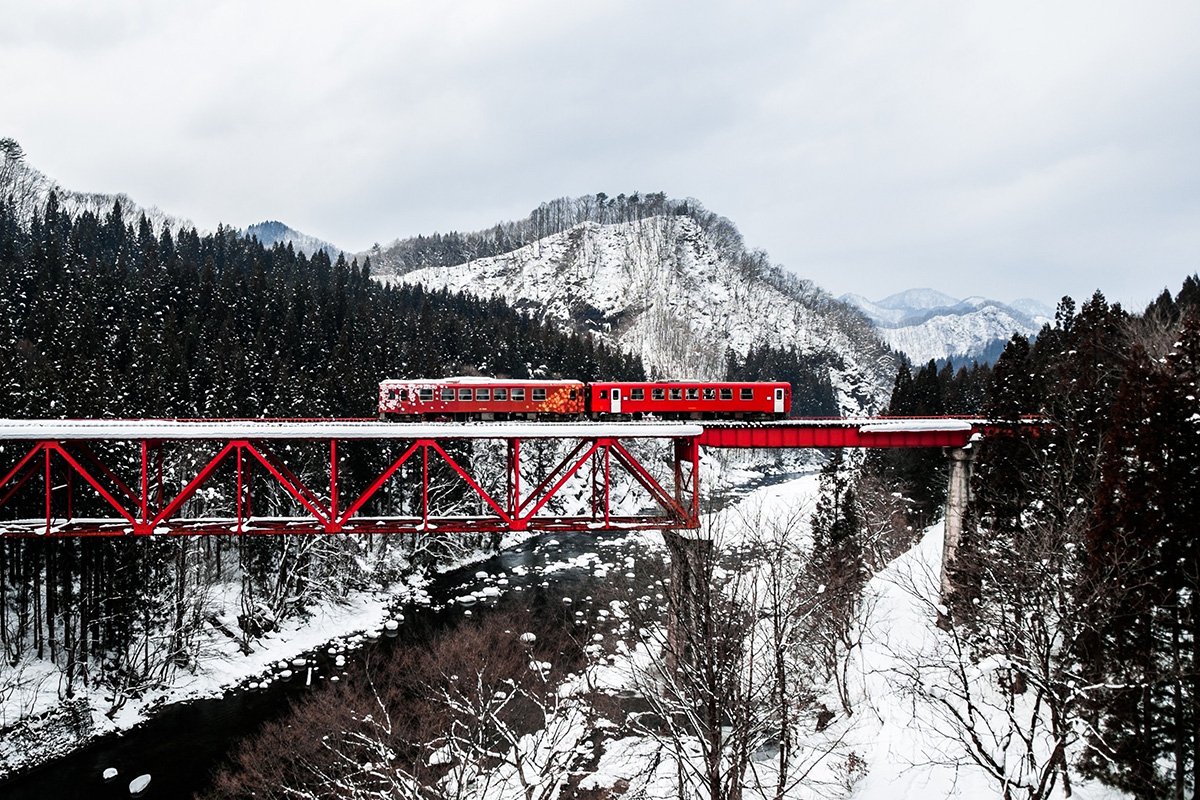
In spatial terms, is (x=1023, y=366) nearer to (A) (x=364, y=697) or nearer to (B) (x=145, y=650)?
(A) (x=364, y=697)

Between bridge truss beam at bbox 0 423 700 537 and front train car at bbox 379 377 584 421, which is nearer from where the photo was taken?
bridge truss beam at bbox 0 423 700 537

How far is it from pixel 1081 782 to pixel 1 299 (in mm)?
97987

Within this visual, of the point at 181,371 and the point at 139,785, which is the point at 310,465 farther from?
the point at 139,785

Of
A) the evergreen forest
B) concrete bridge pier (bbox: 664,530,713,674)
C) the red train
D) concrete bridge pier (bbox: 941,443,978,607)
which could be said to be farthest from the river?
concrete bridge pier (bbox: 664,530,713,674)

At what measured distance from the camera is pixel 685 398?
29938 mm

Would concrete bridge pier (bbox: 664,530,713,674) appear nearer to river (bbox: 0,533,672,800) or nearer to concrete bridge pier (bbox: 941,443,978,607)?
river (bbox: 0,533,672,800)

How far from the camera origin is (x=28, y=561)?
33938 mm

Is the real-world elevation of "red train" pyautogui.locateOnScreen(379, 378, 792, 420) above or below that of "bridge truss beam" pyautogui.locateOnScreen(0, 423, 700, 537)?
above

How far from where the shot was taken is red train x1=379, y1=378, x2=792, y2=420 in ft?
95.7

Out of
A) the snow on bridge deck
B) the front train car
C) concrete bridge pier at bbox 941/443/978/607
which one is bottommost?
concrete bridge pier at bbox 941/443/978/607

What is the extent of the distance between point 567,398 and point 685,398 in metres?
5.48

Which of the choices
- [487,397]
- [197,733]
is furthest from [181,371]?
[487,397]

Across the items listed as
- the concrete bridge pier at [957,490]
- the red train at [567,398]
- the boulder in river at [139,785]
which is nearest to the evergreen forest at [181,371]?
the boulder in river at [139,785]

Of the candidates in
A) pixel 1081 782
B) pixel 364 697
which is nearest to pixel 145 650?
pixel 364 697
